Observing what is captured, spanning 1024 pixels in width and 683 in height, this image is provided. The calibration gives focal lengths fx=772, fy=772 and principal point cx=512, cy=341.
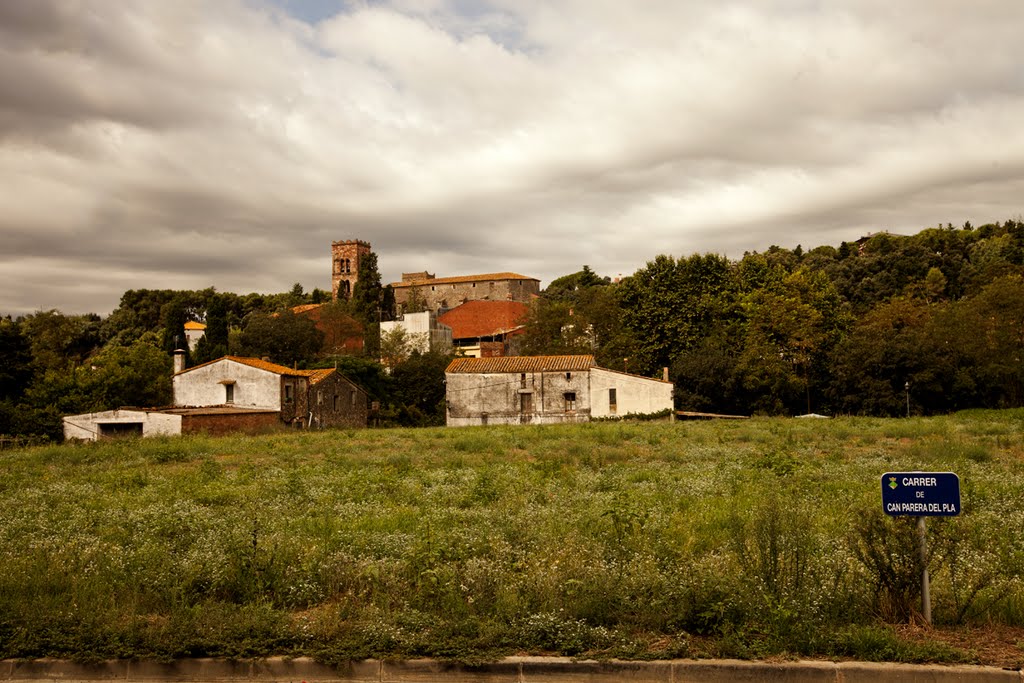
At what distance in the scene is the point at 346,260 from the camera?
138 metres

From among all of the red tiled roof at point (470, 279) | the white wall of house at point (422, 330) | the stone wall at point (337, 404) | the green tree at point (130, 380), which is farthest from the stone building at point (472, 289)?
the stone wall at point (337, 404)

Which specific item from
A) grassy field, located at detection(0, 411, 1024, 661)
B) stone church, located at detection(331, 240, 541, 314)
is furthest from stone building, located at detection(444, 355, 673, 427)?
stone church, located at detection(331, 240, 541, 314)

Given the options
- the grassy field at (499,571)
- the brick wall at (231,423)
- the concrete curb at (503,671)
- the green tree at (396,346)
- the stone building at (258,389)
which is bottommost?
the concrete curb at (503,671)

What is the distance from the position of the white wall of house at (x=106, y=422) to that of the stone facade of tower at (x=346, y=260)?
316ft

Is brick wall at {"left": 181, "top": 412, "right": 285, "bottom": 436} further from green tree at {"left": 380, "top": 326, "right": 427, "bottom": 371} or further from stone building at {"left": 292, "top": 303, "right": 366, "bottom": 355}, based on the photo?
stone building at {"left": 292, "top": 303, "right": 366, "bottom": 355}

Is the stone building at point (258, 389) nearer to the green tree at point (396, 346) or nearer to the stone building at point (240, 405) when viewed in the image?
the stone building at point (240, 405)

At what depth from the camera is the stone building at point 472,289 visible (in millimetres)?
138375

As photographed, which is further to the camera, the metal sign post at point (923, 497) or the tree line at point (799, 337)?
the tree line at point (799, 337)

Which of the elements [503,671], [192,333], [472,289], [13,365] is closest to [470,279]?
[472,289]

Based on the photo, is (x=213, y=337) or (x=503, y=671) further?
(x=213, y=337)

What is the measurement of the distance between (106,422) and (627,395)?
30284 millimetres

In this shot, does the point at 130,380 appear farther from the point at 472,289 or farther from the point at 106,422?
the point at 472,289

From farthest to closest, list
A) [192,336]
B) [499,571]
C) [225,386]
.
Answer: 1. [192,336]
2. [225,386]
3. [499,571]

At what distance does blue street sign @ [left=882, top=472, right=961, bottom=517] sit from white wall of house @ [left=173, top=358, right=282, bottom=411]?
43773 mm
